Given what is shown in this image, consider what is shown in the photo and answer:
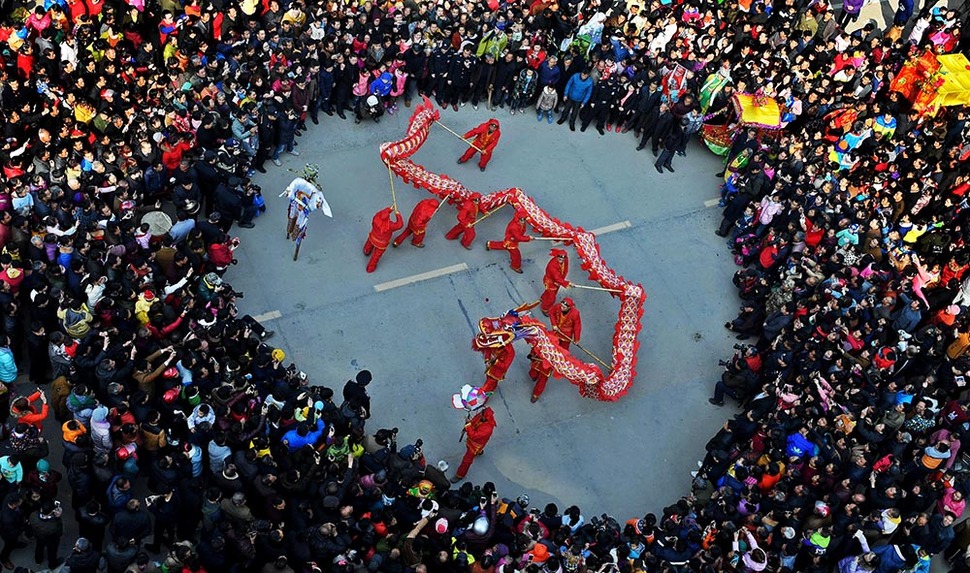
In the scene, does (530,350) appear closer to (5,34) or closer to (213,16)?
(213,16)

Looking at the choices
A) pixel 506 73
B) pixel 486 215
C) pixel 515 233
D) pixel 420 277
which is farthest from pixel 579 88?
pixel 420 277

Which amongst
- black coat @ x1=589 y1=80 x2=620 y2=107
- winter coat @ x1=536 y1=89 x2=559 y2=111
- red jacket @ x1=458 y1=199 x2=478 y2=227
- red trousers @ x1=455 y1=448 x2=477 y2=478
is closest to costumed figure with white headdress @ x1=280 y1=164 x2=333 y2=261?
red jacket @ x1=458 y1=199 x2=478 y2=227

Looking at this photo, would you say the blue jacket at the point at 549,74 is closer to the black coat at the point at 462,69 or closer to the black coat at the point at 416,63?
the black coat at the point at 462,69

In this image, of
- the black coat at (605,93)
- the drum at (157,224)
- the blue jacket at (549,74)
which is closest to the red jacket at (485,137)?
the blue jacket at (549,74)

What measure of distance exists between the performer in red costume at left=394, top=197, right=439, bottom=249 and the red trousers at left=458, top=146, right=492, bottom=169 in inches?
86.5

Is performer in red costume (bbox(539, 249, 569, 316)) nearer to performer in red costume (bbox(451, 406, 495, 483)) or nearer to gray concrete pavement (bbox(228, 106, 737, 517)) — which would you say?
gray concrete pavement (bbox(228, 106, 737, 517))

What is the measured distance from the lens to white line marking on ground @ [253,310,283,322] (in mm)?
19312

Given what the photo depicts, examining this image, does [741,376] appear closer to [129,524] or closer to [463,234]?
[463,234]

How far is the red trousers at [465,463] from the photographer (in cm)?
1750

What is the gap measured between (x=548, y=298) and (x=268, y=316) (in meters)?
4.66

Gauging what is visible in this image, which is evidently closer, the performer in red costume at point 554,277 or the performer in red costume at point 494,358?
the performer in red costume at point 494,358

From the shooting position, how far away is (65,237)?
17234 mm

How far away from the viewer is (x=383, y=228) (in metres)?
19.6

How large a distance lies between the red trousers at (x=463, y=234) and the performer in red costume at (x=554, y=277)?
5.64 feet
